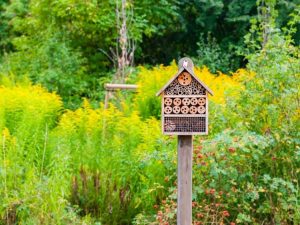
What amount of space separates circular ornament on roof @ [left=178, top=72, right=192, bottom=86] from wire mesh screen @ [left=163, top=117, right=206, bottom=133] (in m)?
0.24

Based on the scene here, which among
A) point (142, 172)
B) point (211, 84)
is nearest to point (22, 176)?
point (142, 172)

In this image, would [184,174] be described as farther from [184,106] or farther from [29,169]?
[29,169]

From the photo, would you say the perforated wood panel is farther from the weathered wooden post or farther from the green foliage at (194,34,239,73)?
the green foliage at (194,34,239,73)

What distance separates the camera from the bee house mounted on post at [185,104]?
13.4 ft

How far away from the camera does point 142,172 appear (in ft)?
19.2

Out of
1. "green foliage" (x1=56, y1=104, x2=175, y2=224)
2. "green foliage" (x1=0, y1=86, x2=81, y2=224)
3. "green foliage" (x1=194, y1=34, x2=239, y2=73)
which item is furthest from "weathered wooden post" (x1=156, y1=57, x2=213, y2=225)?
"green foliage" (x1=194, y1=34, x2=239, y2=73)

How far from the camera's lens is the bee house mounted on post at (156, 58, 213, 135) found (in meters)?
4.07

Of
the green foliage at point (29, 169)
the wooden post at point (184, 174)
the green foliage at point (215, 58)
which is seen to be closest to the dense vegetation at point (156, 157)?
the green foliage at point (29, 169)

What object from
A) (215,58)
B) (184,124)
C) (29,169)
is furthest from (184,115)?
(215,58)

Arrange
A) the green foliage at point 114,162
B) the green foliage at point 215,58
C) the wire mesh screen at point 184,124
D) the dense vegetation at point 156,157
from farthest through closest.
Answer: the green foliage at point 215,58 < the green foliage at point 114,162 < the dense vegetation at point 156,157 < the wire mesh screen at point 184,124

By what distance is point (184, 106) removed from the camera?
411cm

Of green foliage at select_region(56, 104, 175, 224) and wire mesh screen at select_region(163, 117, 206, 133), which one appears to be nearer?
wire mesh screen at select_region(163, 117, 206, 133)

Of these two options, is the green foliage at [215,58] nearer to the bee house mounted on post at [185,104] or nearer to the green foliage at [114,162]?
the green foliage at [114,162]

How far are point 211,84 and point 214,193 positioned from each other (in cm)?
350
